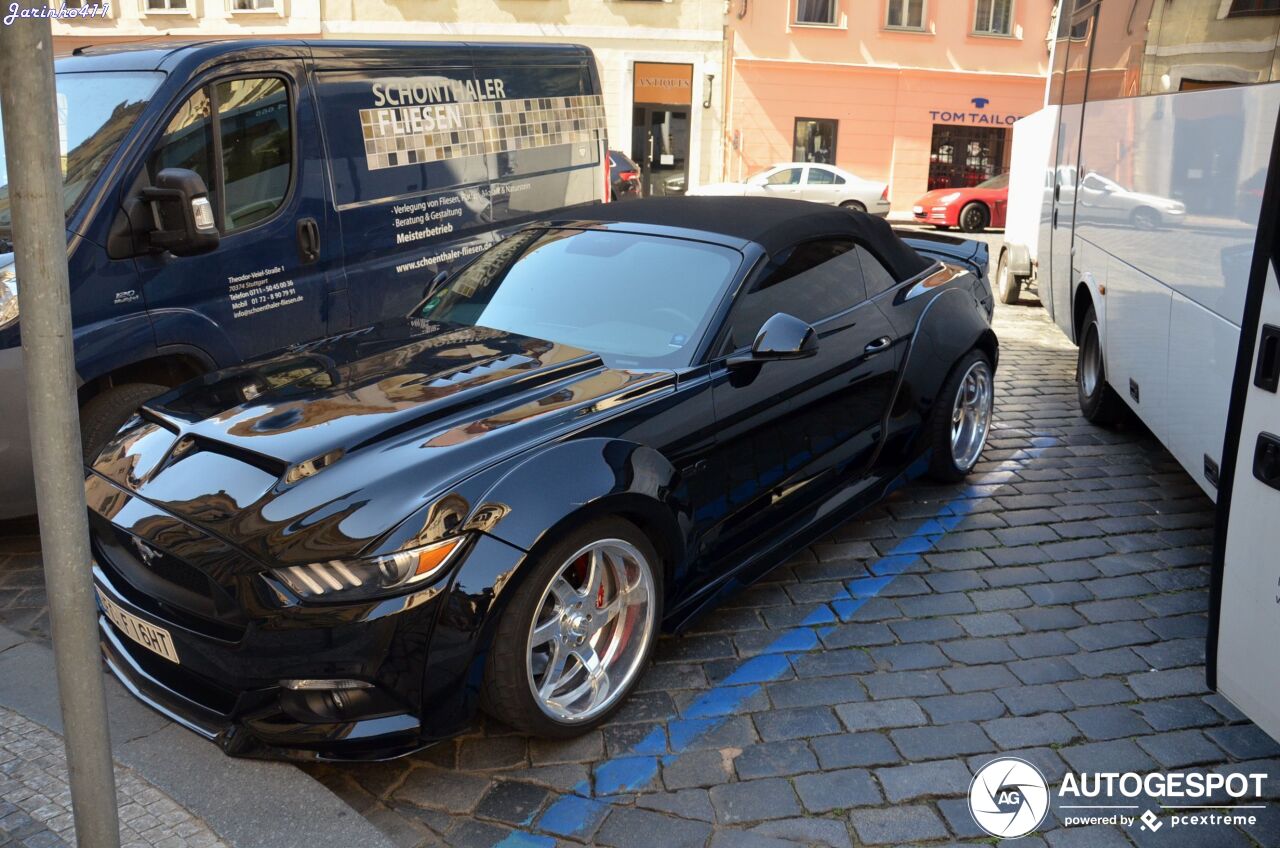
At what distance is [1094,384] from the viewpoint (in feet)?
22.8

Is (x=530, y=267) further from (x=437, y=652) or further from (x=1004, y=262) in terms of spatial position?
(x=1004, y=262)

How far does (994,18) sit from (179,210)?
28491 mm

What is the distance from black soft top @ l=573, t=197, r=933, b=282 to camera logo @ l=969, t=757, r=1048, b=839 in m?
2.11

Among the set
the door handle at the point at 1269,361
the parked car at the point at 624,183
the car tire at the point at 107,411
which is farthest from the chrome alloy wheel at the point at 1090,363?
the parked car at the point at 624,183

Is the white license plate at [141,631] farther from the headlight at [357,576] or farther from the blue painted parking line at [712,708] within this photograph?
the blue painted parking line at [712,708]

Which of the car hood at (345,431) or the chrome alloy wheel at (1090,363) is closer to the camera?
the car hood at (345,431)

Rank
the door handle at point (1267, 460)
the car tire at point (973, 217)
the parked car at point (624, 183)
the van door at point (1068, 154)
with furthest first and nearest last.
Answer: the car tire at point (973, 217) → the parked car at point (624, 183) → the van door at point (1068, 154) → the door handle at point (1267, 460)

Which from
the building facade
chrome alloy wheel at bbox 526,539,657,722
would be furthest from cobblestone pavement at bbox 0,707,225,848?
the building facade

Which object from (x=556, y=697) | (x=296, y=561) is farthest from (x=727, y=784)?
(x=296, y=561)

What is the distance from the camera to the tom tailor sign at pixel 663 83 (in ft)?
91.5

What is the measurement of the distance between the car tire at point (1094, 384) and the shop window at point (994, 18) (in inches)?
959

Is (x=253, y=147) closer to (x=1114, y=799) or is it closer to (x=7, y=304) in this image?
(x=7, y=304)

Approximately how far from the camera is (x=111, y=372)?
4742 millimetres

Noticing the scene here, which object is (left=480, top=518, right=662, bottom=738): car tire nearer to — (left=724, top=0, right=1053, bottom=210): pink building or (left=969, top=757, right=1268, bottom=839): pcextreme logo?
(left=969, top=757, right=1268, bottom=839): pcextreme logo
